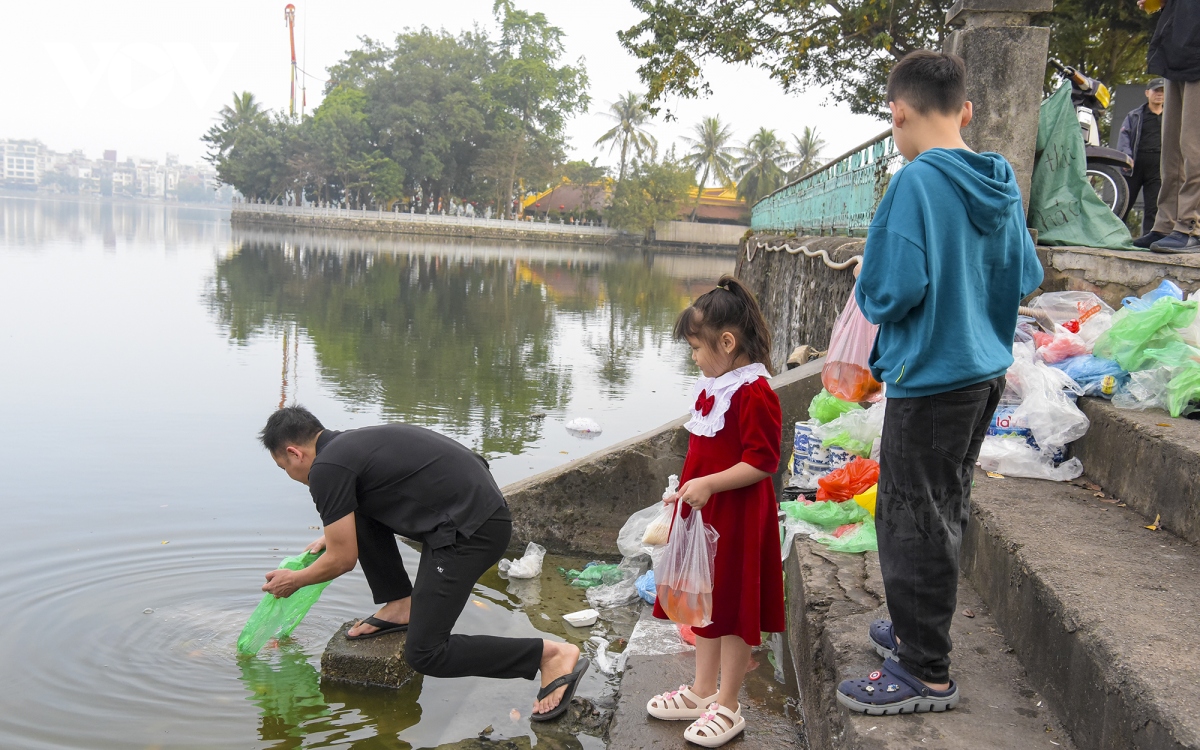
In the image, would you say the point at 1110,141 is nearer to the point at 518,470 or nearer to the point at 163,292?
the point at 518,470

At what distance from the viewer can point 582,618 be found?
13.7 ft

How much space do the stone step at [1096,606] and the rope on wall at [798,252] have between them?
98cm

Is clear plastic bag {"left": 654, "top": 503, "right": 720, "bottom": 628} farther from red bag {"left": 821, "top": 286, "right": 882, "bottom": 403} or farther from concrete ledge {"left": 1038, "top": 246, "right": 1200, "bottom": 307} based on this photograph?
concrete ledge {"left": 1038, "top": 246, "right": 1200, "bottom": 307}

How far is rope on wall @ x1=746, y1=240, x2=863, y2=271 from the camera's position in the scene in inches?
252

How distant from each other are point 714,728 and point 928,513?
3.05ft

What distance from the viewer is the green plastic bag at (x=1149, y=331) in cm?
368

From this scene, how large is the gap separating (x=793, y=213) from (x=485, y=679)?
10200 millimetres

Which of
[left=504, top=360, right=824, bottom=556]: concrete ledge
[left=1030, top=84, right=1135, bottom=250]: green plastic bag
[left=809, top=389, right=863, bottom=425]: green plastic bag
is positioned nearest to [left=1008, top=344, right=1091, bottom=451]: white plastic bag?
[left=809, top=389, right=863, bottom=425]: green plastic bag

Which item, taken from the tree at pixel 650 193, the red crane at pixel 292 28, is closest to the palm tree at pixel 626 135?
the tree at pixel 650 193

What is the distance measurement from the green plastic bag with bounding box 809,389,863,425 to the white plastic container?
1476mm

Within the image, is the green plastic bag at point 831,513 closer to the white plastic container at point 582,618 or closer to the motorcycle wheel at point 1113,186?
the white plastic container at point 582,618

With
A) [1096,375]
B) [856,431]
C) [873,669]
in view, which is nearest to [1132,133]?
[1096,375]

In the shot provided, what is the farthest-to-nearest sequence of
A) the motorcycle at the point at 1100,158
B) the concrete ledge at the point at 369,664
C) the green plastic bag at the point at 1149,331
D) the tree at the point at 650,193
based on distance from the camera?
the tree at the point at 650,193, the motorcycle at the point at 1100,158, the green plastic bag at the point at 1149,331, the concrete ledge at the point at 369,664

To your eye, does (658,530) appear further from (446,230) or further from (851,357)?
(446,230)
